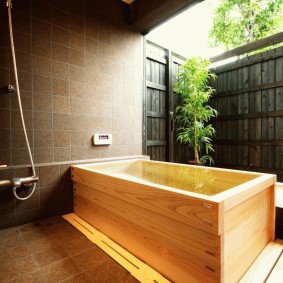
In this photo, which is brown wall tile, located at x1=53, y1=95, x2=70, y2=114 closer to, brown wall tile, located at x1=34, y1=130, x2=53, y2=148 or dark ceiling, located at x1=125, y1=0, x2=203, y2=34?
brown wall tile, located at x1=34, y1=130, x2=53, y2=148

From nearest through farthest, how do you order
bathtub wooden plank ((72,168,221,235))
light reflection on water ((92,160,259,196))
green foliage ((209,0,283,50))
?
bathtub wooden plank ((72,168,221,235)) < light reflection on water ((92,160,259,196)) < green foliage ((209,0,283,50))

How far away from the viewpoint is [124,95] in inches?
97.3

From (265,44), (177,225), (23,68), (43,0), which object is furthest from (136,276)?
(265,44)

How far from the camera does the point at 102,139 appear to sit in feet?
7.30

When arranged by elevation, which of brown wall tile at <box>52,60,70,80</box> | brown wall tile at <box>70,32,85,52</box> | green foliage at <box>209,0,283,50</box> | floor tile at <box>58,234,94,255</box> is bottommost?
floor tile at <box>58,234,94,255</box>

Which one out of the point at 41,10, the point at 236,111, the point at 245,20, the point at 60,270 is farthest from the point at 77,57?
the point at 245,20

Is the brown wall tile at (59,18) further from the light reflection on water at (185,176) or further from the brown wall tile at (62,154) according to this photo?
the light reflection on water at (185,176)

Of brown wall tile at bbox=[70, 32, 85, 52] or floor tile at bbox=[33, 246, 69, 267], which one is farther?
→ brown wall tile at bbox=[70, 32, 85, 52]

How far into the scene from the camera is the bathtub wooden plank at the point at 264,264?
3.10ft

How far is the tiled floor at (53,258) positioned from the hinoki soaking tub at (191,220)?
0.58 ft

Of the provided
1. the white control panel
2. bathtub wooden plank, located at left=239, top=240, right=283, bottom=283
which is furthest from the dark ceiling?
bathtub wooden plank, located at left=239, top=240, right=283, bottom=283

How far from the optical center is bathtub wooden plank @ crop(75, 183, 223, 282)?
0.83 metres

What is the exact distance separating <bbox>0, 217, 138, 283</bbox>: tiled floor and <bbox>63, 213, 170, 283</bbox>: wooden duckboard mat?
0.10ft

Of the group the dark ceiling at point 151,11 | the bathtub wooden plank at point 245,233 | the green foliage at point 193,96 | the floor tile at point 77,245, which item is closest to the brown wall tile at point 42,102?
the floor tile at point 77,245
